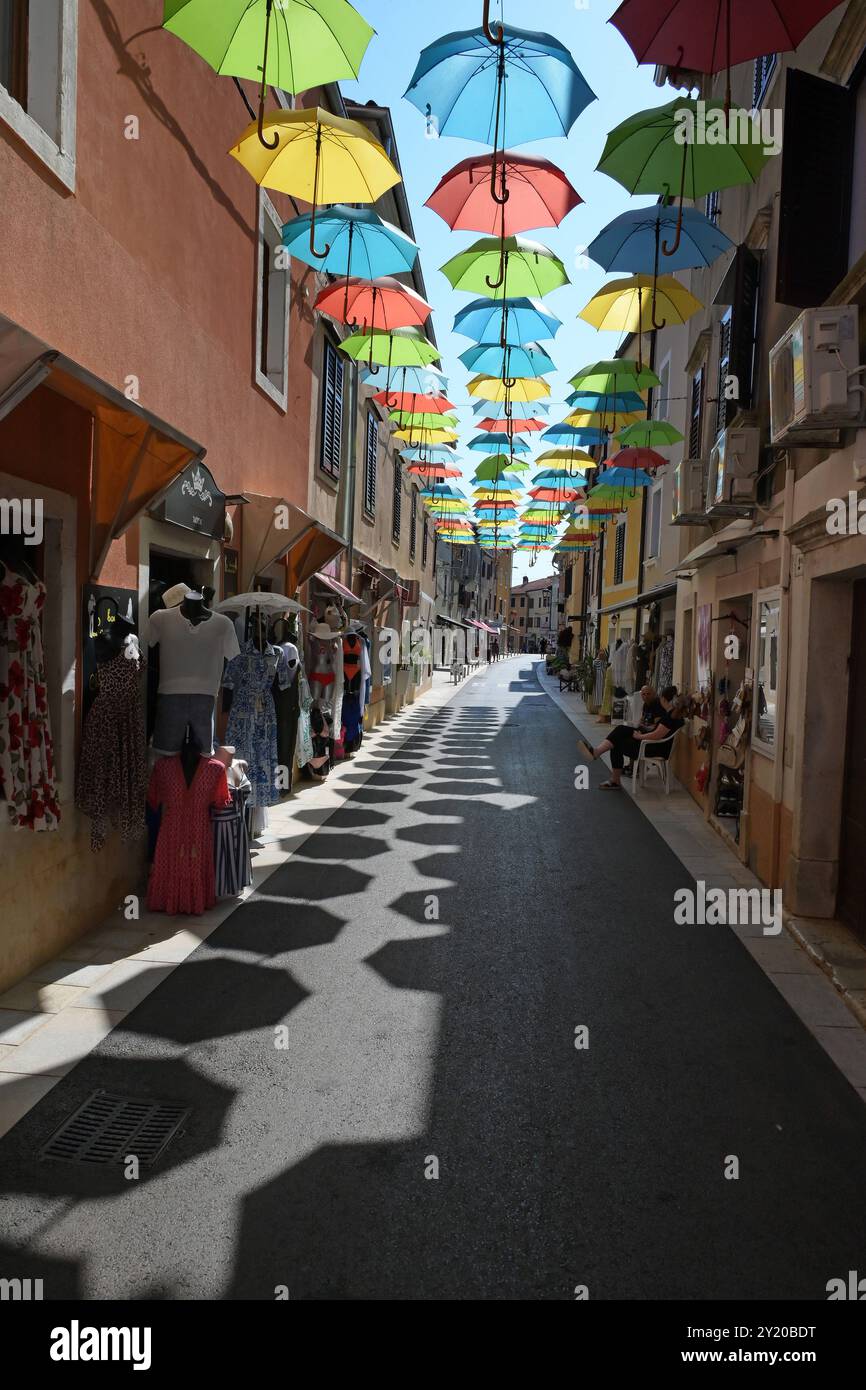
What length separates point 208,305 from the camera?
7.84 m

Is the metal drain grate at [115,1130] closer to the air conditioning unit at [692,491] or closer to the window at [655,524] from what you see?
the air conditioning unit at [692,491]

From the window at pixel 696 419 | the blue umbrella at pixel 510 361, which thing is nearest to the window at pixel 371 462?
the blue umbrella at pixel 510 361

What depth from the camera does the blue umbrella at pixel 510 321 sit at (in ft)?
35.2

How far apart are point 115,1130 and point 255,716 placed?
5.09 meters

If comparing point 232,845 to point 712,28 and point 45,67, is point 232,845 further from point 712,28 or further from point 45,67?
point 712,28

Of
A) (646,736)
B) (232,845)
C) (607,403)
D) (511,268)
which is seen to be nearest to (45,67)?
(232,845)

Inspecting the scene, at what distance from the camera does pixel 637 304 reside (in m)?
10.7

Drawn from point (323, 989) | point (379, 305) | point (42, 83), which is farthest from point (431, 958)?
point (379, 305)

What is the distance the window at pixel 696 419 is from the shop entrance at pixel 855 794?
7.04 metres

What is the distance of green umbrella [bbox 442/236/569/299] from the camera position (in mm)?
9172
